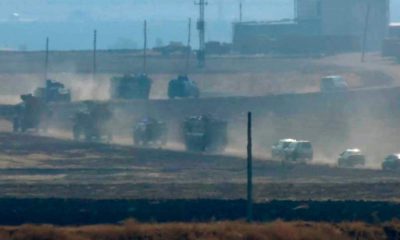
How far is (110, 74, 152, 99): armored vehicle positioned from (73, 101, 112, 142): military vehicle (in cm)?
956

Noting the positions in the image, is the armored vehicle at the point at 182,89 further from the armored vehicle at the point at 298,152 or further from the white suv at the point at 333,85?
the armored vehicle at the point at 298,152

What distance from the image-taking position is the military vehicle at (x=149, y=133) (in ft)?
137

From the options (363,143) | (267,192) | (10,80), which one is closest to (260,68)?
(10,80)

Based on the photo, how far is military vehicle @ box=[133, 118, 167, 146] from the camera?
41.7 metres

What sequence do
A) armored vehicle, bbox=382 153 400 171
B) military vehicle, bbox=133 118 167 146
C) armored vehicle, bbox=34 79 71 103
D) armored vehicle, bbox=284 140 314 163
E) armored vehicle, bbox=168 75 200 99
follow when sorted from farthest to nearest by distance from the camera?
1. armored vehicle, bbox=168 75 200 99
2. armored vehicle, bbox=34 79 71 103
3. military vehicle, bbox=133 118 167 146
4. armored vehicle, bbox=284 140 314 163
5. armored vehicle, bbox=382 153 400 171

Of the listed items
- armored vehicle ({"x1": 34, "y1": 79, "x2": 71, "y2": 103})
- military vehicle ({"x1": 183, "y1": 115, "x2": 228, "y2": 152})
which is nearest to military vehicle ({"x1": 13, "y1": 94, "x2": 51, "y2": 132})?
military vehicle ({"x1": 183, "y1": 115, "x2": 228, "y2": 152})

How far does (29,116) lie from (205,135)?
24.1ft

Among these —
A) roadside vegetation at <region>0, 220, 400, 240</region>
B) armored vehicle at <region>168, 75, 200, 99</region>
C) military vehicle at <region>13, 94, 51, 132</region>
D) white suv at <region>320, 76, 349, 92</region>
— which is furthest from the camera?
white suv at <region>320, 76, 349, 92</region>

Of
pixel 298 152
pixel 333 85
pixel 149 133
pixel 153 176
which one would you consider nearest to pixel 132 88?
pixel 333 85

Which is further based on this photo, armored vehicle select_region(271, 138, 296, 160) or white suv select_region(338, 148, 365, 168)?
armored vehicle select_region(271, 138, 296, 160)

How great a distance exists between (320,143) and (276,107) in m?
7.37

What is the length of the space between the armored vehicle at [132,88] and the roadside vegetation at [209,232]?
107 feet

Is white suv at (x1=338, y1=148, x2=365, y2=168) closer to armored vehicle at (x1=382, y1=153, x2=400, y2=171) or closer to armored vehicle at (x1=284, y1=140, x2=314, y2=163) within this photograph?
armored vehicle at (x1=284, y1=140, x2=314, y2=163)

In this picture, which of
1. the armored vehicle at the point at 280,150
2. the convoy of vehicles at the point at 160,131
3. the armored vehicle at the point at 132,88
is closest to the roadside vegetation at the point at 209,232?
the convoy of vehicles at the point at 160,131
